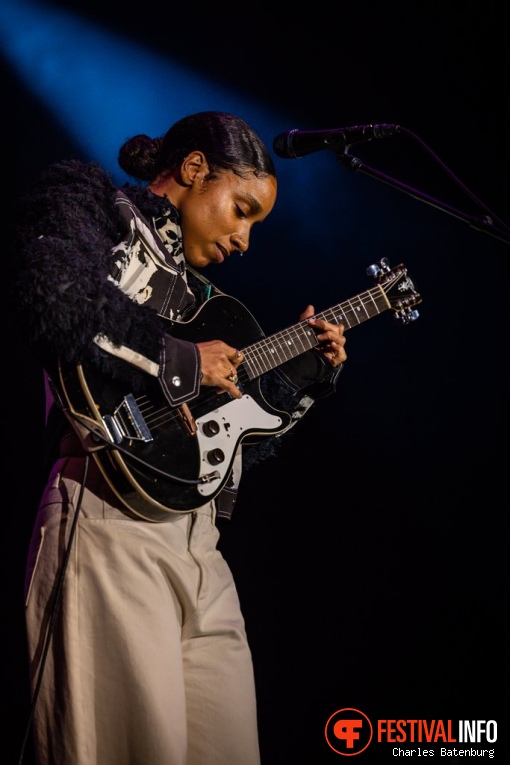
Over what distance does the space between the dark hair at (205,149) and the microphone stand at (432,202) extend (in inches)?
11.7

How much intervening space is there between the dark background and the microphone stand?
3.54 feet

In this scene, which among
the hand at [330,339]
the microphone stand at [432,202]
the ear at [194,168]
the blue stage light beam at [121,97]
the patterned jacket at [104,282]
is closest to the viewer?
the patterned jacket at [104,282]

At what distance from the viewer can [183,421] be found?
1857mm

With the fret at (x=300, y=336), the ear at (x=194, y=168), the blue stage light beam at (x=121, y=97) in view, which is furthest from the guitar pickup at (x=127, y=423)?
the blue stage light beam at (x=121, y=97)

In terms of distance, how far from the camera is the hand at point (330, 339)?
2320mm

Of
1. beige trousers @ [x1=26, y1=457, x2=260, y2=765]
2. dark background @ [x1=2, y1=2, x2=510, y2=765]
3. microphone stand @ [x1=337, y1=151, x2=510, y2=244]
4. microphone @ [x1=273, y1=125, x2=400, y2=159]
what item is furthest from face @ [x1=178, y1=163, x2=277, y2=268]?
dark background @ [x1=2, y1=2, x2=510, y2=765]

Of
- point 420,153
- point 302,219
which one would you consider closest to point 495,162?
point 420,153

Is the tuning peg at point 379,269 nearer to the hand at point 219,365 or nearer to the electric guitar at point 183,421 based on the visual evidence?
the electric guitar at point 183,421

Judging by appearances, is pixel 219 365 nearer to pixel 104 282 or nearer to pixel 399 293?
pixel 104 282

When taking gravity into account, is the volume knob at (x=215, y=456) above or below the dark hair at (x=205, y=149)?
below

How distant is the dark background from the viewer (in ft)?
9.64

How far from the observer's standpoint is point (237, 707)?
6.24 feet

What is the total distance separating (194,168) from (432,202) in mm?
753

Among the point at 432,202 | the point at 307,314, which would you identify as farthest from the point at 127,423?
the point at 432,202
